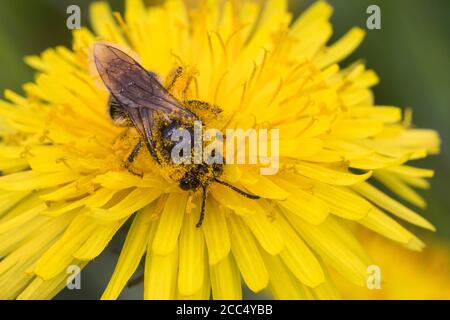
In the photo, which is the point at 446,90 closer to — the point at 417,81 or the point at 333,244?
the point at 417,81

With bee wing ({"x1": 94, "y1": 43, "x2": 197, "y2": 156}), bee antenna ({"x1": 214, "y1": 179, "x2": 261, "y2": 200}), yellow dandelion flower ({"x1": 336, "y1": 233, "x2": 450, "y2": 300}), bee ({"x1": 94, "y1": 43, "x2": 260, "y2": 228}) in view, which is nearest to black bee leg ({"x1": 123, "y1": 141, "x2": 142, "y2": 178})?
bee ({"x1": 94, "y1": 43, "x2": 260, "y2": 228})

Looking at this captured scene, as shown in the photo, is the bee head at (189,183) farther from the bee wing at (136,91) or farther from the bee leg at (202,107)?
the bee leg at (202,107)

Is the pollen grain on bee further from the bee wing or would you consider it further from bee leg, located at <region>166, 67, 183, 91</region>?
bee leg, located at <region>166, 67, 183, 91</region>

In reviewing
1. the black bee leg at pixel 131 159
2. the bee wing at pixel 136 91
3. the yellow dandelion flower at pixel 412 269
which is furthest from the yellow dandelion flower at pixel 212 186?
the yellow dandelion flower at pixel 412 269

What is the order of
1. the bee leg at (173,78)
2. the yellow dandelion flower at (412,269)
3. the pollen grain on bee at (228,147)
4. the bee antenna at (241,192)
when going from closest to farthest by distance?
the pollen grain on bee at (228,147)
the bee antenna at (241,192)
the bee leg at (173,78)
the yellow dandelion flower at (412,269)

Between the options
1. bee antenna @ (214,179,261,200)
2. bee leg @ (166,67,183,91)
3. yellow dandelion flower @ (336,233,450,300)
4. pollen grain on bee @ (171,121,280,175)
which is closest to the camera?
pollen grain on bee @ (171,121,280,175)
